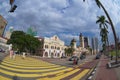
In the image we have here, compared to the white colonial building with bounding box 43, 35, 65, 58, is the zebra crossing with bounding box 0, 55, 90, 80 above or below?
below

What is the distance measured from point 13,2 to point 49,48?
378ft

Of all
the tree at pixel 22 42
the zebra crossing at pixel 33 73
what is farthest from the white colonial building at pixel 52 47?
the zebra crossing at pixel 33 73

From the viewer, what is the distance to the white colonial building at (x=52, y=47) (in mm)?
121625

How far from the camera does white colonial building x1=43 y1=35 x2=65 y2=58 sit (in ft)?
399

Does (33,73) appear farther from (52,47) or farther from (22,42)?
(52,47)

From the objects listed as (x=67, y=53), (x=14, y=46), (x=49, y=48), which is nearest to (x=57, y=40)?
(x=49, y=48)

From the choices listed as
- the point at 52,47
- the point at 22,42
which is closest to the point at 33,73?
the point at 22,42

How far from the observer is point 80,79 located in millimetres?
15031

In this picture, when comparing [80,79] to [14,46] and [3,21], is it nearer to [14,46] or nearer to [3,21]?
[14,46]

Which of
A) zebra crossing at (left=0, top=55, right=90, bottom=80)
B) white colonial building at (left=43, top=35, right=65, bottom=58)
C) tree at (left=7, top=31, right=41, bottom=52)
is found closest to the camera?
zebra crossing at (left=0, top=55, right=90, bottom=80)

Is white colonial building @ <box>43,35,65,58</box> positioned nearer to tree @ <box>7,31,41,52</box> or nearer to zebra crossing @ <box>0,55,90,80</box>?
tree @ <box>7,31,41,52</box>

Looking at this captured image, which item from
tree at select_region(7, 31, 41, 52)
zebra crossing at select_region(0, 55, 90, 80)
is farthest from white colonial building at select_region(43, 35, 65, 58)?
zebra crossing at select_region(0, 55, 90, 80)

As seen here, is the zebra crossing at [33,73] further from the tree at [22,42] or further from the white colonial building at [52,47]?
the white colonial building at [52,47]

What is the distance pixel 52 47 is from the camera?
12662cm
